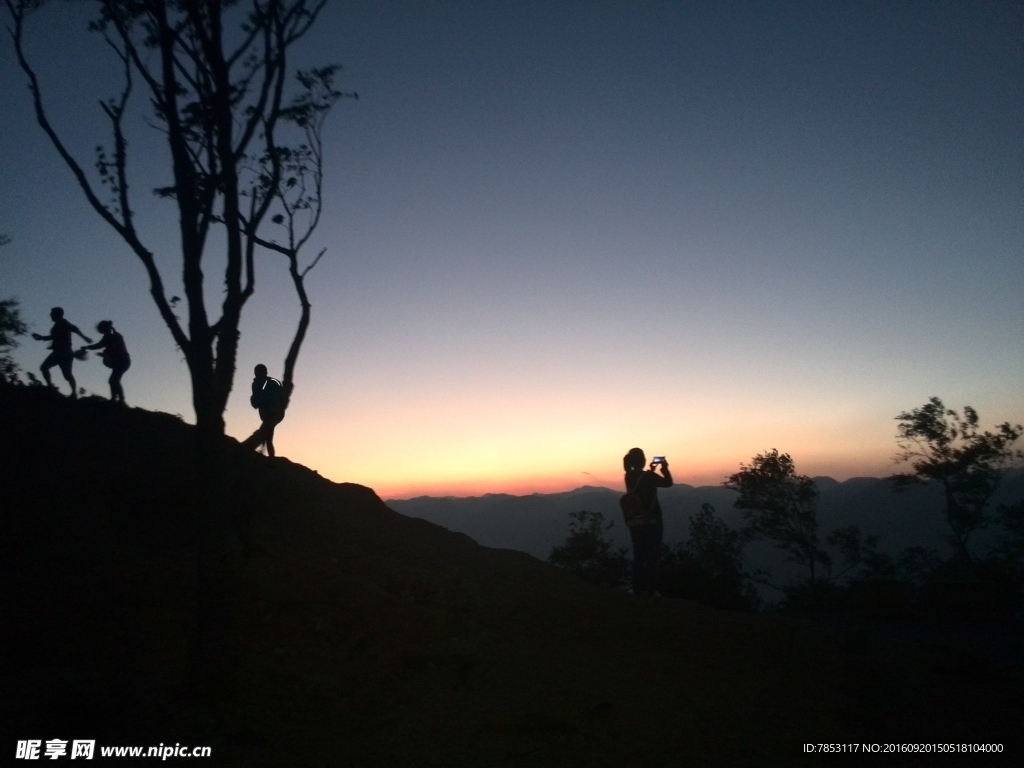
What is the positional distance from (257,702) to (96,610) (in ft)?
8.18

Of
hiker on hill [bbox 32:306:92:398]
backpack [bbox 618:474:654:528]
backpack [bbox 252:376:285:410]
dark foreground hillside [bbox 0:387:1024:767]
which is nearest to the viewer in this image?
dark foreground hillside [bbox 0:387:1024:767]

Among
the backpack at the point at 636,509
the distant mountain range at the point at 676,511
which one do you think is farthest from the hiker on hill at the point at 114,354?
the distant mountain range at the point at 676,511

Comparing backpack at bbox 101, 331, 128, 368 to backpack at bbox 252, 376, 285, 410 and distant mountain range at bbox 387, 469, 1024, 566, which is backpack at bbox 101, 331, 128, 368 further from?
distant mountain range at bbox 387, 469, 1024, 566

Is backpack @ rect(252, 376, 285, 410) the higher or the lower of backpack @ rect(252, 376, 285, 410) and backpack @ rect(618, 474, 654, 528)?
the higher

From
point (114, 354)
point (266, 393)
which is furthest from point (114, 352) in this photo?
point (266, 393)

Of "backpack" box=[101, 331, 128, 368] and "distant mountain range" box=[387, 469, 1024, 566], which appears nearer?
"backpack" box=[101, 331, 128, 368]

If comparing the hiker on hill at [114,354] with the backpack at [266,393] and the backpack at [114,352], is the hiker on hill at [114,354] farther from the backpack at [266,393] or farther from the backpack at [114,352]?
the backpack at [266,393]

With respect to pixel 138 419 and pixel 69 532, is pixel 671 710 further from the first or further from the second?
pixel 138 419

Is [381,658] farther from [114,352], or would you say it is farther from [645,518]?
Result: [114,352]

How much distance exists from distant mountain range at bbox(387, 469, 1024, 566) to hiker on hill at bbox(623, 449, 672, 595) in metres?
36.2

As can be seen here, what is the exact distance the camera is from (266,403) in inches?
442

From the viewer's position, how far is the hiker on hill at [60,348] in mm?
13094

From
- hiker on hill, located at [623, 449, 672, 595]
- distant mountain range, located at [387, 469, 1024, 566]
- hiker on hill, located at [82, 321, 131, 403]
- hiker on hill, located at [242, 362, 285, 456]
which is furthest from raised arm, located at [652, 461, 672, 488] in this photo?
distant mountain range, located at [387, 469, 1024, 566]

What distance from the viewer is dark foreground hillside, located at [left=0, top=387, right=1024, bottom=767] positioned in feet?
18.3
